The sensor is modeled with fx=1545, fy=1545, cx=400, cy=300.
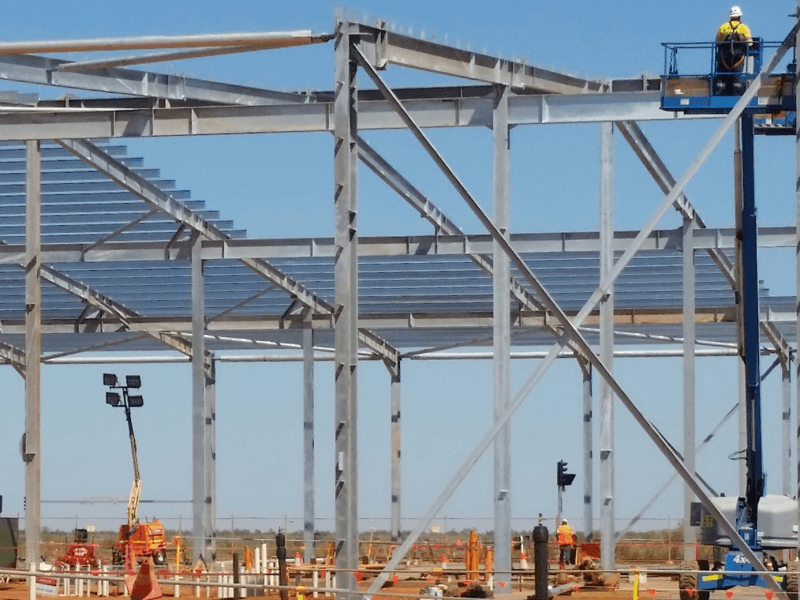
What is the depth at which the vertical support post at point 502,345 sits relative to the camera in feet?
77.0

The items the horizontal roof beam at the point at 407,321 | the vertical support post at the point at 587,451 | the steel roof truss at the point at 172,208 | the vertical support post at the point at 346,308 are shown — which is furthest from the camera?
the vertical support post at the point at 587,451

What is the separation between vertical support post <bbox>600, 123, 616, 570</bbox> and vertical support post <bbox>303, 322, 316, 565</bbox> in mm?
10907

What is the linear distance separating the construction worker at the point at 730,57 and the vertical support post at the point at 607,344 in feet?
10.5

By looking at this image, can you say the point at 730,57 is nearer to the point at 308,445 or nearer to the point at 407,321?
the point at 407,321

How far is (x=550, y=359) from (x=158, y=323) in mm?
21511

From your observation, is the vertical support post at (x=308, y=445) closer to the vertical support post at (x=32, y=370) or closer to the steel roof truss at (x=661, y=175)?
the steel roof truss at (x=661, y=175)

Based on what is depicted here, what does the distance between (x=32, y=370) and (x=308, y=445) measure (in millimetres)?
13044

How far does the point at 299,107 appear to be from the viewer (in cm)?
2381

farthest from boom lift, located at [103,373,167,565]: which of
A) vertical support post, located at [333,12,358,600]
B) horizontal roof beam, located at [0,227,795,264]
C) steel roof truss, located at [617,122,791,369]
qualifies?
vertical support post, located at [333,12,358,600]

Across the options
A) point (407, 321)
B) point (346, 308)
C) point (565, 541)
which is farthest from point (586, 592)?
point (346, 308)

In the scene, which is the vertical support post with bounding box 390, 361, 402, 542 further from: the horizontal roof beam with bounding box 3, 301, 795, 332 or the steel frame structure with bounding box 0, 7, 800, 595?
the horizontal roof beam with bounding box 3, 301, 795, 332

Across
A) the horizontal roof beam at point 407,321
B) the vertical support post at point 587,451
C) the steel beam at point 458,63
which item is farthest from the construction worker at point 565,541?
the steel beam at point 458,63

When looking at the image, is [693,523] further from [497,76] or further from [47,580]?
[47,580]

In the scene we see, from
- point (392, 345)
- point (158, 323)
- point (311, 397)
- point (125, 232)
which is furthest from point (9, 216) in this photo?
point (392, 345)
